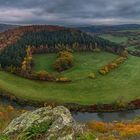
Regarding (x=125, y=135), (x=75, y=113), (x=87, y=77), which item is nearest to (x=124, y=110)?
(x=75, y=113)

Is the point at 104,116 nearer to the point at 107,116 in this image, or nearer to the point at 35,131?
the point at 107,116

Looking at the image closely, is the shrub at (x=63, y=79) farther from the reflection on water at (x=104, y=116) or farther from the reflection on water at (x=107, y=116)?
the reflection on water at (x=107, y=116)

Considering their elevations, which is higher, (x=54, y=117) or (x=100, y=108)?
(x=54, y=117)

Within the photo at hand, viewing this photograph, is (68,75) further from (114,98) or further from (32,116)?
(32,116)

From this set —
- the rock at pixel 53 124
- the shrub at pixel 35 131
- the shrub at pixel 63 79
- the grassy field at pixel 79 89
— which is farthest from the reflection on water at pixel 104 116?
the shrub at pixel 35 131

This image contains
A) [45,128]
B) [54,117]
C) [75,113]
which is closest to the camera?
[45,128]

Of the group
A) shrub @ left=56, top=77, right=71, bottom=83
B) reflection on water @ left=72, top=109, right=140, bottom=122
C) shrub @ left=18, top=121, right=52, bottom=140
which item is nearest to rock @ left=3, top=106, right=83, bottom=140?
shrub @ left=18, top=121, right=52, bottom=140
